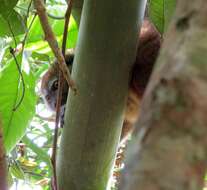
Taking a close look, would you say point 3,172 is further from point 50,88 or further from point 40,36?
point 50,88

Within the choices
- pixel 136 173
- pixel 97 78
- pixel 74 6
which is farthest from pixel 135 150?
pixel 74 6

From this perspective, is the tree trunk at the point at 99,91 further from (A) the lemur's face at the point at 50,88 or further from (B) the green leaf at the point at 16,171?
(A) the lemur's face at the point at 50,88

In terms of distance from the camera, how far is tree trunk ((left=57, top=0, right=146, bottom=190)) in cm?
113

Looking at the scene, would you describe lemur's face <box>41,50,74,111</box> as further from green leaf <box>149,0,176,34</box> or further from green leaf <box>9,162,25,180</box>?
green leaf <box>149,0,176,34</box>

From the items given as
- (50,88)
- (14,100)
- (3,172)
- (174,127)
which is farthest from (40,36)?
(174,127)

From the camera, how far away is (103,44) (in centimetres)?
114

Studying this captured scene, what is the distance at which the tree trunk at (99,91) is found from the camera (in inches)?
44.6

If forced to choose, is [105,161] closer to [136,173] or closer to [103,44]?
[103,44]

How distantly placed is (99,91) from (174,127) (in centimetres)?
82

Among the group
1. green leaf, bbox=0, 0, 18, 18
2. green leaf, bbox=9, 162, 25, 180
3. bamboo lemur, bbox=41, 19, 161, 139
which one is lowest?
green leaf, bbox=9, 162, 25, 180

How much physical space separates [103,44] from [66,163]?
0.31m

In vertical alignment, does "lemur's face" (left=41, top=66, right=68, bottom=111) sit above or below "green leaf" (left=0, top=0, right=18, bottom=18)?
below

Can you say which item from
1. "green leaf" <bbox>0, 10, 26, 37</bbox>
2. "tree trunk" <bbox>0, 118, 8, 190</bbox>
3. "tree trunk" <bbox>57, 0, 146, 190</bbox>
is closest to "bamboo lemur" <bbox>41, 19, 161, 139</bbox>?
"tree trunk" <bbox>57, 0, 146, 190</bbox>

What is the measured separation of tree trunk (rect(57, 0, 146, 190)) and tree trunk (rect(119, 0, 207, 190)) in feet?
2.51
